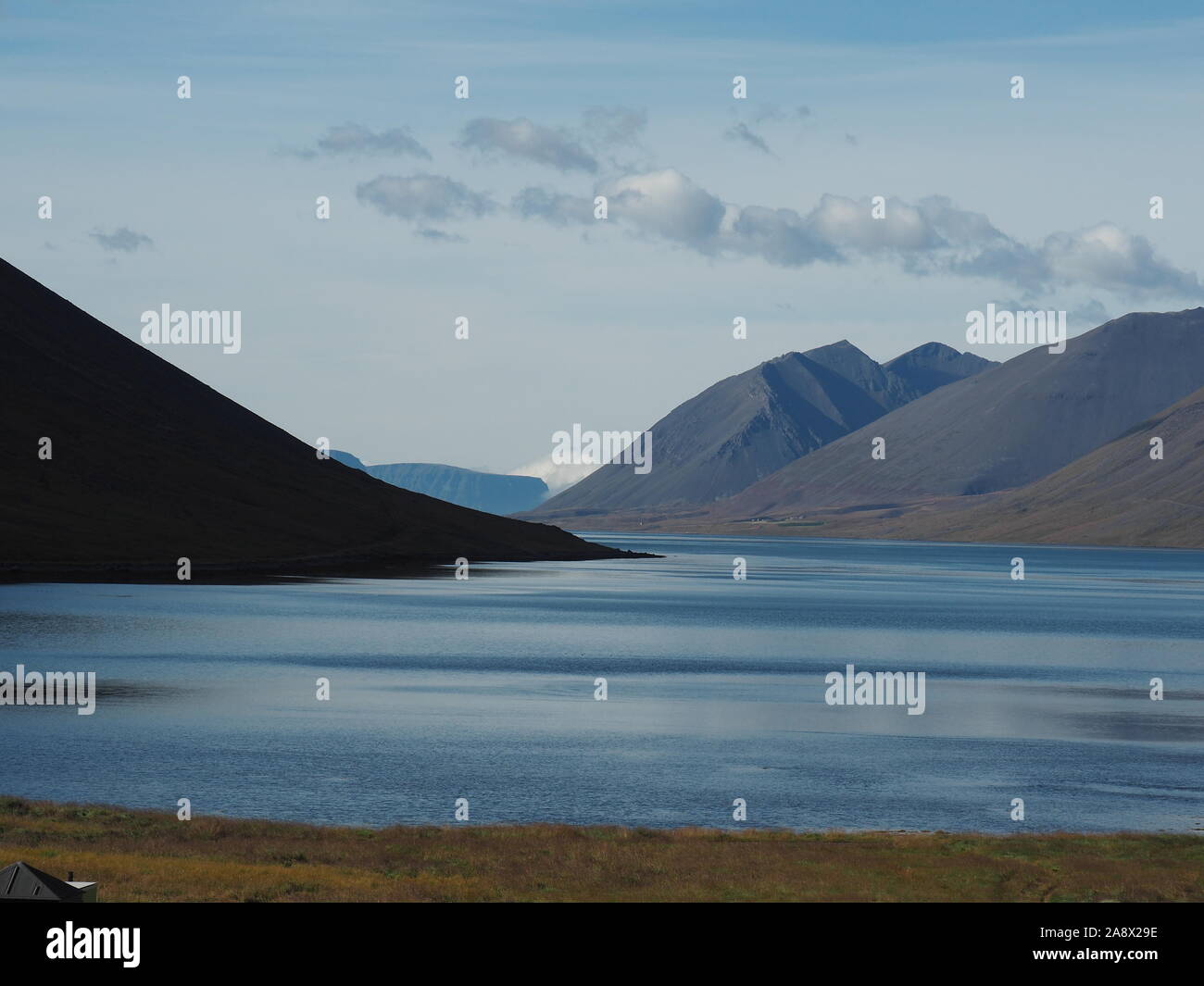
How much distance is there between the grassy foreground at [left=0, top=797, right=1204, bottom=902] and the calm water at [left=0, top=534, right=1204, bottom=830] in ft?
19.0

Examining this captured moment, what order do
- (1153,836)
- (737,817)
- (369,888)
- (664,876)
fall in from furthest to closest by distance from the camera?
(737,817)
(1153,836)
(664,876)
(369,888)

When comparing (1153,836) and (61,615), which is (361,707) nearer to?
(1153,836)

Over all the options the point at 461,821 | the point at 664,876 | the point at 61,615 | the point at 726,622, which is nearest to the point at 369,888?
the point at 664,876

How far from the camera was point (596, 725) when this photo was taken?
80.7m

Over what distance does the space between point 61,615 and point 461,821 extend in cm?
10410

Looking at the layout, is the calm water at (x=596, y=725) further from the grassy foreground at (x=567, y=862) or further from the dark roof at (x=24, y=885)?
the dark roof at (x=24, y=885)

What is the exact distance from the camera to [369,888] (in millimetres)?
36625

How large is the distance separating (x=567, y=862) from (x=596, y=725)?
38563mm

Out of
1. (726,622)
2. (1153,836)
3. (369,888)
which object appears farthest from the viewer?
(726,622)

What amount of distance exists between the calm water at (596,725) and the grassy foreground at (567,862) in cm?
580

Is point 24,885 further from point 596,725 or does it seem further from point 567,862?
point 596,725

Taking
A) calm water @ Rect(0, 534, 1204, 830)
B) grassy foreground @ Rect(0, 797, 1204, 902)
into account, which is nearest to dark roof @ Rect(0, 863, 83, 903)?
grassy foreground @ Rect(0, 797, 1204, 902)
